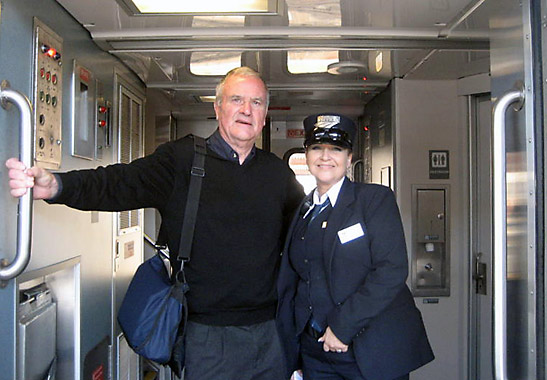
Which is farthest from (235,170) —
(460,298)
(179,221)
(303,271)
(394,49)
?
(460,298)

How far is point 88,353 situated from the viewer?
9.12ft

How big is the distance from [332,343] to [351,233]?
0.49m

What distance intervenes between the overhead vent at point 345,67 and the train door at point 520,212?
1663 mm

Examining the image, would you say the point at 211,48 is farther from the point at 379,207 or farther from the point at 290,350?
the point at 290,350

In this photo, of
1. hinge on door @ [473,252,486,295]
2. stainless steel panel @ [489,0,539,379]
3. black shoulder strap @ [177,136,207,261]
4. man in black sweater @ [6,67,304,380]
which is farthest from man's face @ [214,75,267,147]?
hinge on door @ [473,252,486,295]

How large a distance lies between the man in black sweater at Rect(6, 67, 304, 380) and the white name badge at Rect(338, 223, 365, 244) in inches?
12.7

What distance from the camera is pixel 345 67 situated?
3.49 m

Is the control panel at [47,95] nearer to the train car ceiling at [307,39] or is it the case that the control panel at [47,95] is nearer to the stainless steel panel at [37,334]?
the train car ceiling at [307,39]

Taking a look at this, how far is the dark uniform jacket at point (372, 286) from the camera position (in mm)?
2143

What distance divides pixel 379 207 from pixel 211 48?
4.44 ft

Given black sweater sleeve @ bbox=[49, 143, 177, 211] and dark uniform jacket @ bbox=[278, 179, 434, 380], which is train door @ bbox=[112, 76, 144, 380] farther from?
dark uniform jacket @ bbox=[278, 179, 434, 380]

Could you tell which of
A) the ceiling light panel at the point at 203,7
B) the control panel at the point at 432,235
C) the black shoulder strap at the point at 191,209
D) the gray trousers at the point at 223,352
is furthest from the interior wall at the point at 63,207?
the control panel at the point at 432,235

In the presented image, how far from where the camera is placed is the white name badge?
222cm

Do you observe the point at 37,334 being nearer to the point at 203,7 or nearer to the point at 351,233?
the point at 351,233
